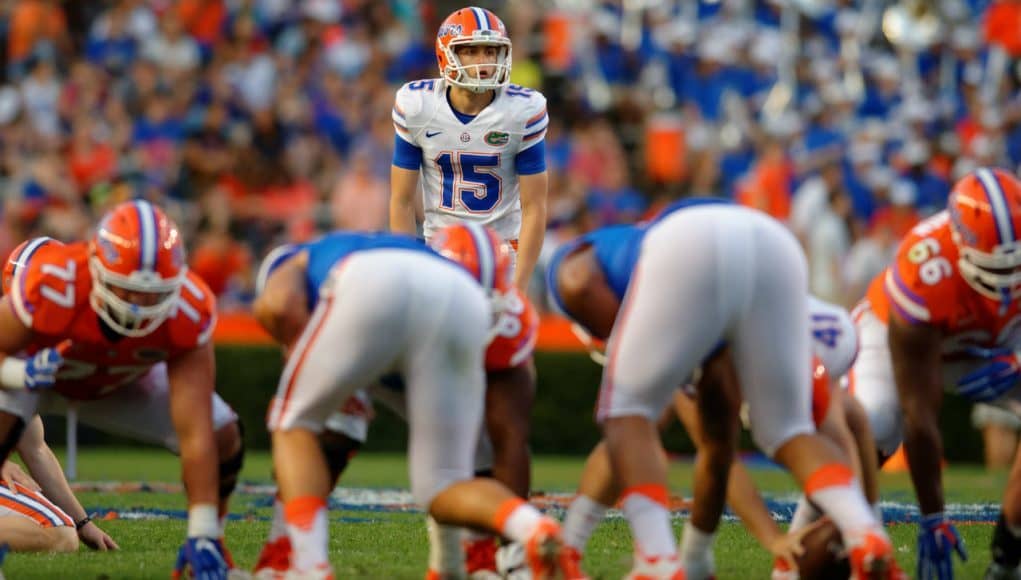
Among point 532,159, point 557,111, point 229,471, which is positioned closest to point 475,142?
point 532,159

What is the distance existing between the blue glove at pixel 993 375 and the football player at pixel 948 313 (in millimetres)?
97

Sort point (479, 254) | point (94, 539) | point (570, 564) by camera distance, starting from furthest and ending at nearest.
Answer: point (94, 539), point (479, 254), point (570, 564)

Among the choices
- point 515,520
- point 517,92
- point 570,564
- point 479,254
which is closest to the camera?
point 515,520

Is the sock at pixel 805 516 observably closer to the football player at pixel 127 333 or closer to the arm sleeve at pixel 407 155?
the football player at pixel 127 333

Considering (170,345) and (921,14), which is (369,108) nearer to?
(921,14)

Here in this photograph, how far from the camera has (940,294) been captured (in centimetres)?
591

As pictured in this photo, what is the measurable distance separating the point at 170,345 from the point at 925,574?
2.97m

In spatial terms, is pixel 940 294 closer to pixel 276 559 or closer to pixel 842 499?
pixel 842 499

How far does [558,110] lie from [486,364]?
1195 cm

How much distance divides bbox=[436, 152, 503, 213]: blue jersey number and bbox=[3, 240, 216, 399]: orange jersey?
2.09 metres

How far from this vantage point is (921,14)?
18.9 metres

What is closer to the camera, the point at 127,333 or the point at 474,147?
the point at 127,333

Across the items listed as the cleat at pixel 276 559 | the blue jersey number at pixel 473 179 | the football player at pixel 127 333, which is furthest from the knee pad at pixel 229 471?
the blue jersey number at pixel 473 179

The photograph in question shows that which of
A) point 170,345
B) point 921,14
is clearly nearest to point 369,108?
point 921,14
